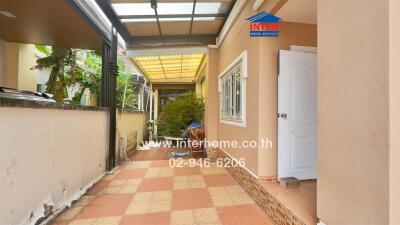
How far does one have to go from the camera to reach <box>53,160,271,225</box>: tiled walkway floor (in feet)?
8.40

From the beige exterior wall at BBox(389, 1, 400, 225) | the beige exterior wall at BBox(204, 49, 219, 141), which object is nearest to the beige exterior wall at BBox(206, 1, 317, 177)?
the beige exterior wall at BBox(389, 1, 400, 225)

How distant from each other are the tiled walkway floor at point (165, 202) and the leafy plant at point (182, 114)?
3990mm

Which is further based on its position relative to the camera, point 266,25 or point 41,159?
point 266,25

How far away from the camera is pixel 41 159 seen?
238cm

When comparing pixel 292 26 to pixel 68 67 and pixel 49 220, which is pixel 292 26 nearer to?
pixel 49 220

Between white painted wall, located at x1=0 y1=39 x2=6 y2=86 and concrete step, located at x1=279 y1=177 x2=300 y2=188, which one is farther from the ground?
white painted wall, located at x1=0 y1=39 x2=6 y2=86

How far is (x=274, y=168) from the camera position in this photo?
10.1 feet

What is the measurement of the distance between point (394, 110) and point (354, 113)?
0.83 feet

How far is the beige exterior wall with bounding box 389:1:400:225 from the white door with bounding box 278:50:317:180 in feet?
5.75

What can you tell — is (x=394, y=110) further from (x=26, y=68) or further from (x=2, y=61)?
(x=26, y=68)

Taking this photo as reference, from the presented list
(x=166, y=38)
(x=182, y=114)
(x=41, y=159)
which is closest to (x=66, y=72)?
(x=166, y=38)

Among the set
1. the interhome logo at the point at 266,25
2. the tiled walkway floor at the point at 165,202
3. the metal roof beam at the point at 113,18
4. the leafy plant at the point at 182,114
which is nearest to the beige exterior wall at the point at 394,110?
the tiled walkway floor at the point at 165,202

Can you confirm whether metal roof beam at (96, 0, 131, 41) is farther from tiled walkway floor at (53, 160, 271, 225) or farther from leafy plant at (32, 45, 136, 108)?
tiled walkway floor at (53, 160, 271, 225)

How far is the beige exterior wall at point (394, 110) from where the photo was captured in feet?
4.03
